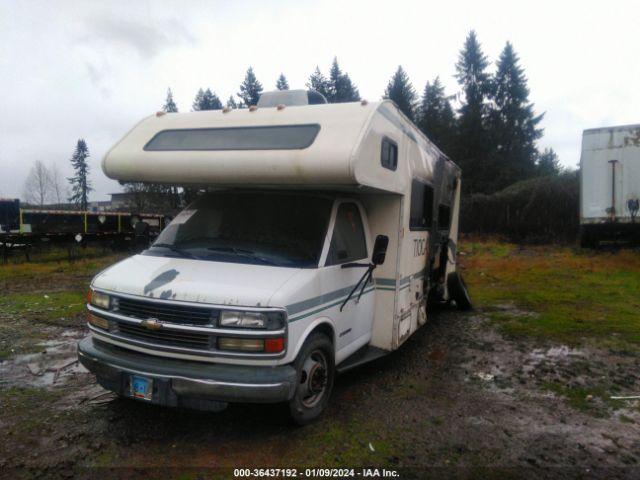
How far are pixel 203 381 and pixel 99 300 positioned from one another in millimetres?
1277

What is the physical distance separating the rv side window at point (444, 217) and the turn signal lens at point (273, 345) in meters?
4.65

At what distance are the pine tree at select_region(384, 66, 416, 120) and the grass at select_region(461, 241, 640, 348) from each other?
29614 millimetres

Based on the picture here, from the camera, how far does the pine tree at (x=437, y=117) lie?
42.7m

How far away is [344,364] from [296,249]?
134cm

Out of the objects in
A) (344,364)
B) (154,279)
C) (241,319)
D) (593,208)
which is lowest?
(344,364)

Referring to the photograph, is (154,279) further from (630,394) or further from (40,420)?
(630,394)

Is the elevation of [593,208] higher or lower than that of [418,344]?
higher

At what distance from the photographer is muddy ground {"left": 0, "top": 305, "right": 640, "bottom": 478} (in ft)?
12.4

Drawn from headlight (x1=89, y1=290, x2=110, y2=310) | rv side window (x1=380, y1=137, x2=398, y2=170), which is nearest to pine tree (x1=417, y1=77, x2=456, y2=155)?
rv side window (x1=380, y1=137, x2=398, y2=170)

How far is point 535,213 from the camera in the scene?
74.8 feet

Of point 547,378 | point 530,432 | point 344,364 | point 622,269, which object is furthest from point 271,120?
point 622,269

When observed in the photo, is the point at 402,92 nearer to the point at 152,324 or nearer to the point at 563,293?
the point at 563,293

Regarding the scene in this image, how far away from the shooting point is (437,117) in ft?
146

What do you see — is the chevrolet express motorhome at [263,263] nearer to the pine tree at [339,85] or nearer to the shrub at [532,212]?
the shrub at [532,212]
